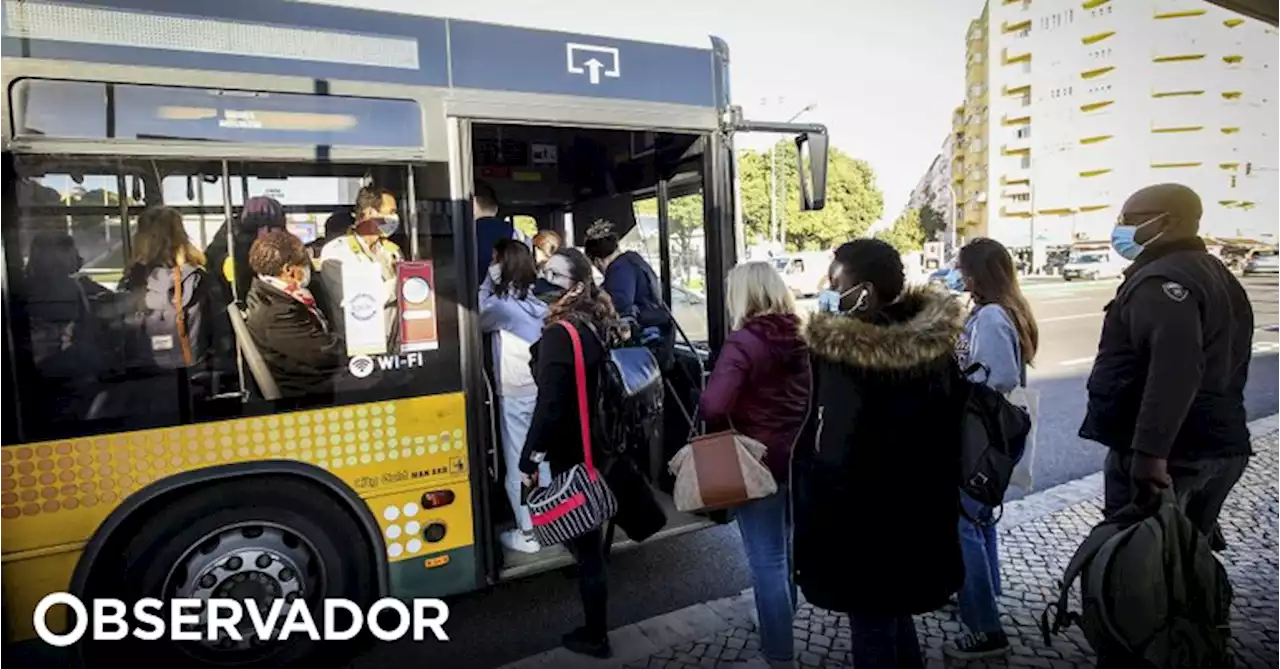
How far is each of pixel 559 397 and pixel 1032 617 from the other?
2.64 m

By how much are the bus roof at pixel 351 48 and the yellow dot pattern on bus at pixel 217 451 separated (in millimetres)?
1446

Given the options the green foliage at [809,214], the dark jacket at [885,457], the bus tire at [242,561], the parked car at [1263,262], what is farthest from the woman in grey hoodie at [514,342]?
the parked car at [1263,262]

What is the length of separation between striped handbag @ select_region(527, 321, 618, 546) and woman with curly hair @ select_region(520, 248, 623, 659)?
0.08 feet

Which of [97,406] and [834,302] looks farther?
[97,406]

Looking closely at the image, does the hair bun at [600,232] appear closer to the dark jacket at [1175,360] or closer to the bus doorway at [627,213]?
the bus doorway at [627,213]

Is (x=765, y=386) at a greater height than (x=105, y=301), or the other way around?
(x=105, y=301)

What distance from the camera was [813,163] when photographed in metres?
4.54

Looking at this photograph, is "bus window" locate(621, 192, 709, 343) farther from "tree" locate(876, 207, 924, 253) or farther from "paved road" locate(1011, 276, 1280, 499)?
"tree" locate(876, 207, 924, 253)

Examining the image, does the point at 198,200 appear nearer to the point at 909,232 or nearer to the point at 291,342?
the point at 291,342

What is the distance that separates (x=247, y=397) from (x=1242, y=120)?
5576cm

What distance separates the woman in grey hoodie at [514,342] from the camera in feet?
13.9

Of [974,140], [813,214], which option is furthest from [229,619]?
[974,140]

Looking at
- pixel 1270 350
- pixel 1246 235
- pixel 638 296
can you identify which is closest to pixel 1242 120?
pixel 1246 235

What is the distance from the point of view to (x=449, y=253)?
3592mm
